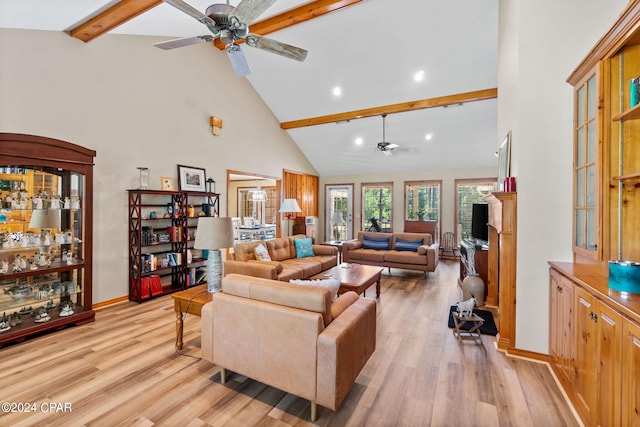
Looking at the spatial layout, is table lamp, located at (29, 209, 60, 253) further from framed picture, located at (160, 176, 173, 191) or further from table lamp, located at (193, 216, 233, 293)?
table lamp, located at (193, 216, 233, 293)

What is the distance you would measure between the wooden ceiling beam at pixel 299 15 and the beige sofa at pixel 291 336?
13.0ft

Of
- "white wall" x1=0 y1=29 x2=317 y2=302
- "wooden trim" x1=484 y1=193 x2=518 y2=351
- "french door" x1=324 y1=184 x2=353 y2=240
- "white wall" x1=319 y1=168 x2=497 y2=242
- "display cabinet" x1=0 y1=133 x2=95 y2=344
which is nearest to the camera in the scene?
"wooden trim" x1=484 y1=193 x2=518 y2=351

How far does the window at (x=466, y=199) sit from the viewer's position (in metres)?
7.98

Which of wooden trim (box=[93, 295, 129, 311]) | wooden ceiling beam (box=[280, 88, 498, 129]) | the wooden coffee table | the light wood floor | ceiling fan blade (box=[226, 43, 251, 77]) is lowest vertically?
the light wood floor

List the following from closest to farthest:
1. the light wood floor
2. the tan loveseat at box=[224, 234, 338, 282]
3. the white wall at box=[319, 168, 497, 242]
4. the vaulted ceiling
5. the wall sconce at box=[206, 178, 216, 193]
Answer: the light wood floor
the vaulted ceiling
the tan loveseat at box=[224, 234, 338, 282]
the wall sconce at box=[206, 178, 216, 193]
the white wall at box=[319, 168, 497, 242]

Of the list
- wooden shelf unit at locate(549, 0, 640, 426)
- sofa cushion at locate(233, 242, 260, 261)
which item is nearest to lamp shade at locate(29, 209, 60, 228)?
sofa cushion at locate(233, 242, 260, 261)

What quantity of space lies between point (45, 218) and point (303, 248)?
363 centimetres

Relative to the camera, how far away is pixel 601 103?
77.0 inches

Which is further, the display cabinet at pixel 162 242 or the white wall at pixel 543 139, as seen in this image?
the display cabinet at pixel 162 242

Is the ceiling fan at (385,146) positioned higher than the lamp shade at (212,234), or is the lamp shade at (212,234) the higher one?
the ceiling fan at (385,146)

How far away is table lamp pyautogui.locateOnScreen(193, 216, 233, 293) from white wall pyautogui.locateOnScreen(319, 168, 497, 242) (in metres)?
6.89

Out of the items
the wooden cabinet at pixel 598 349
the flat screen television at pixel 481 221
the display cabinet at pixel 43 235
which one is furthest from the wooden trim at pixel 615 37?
the display cabinet at pixel 43 235

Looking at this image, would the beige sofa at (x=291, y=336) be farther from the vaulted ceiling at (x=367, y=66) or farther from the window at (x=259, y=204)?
the window at (x=259, y=204)

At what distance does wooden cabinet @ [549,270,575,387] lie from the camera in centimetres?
203
